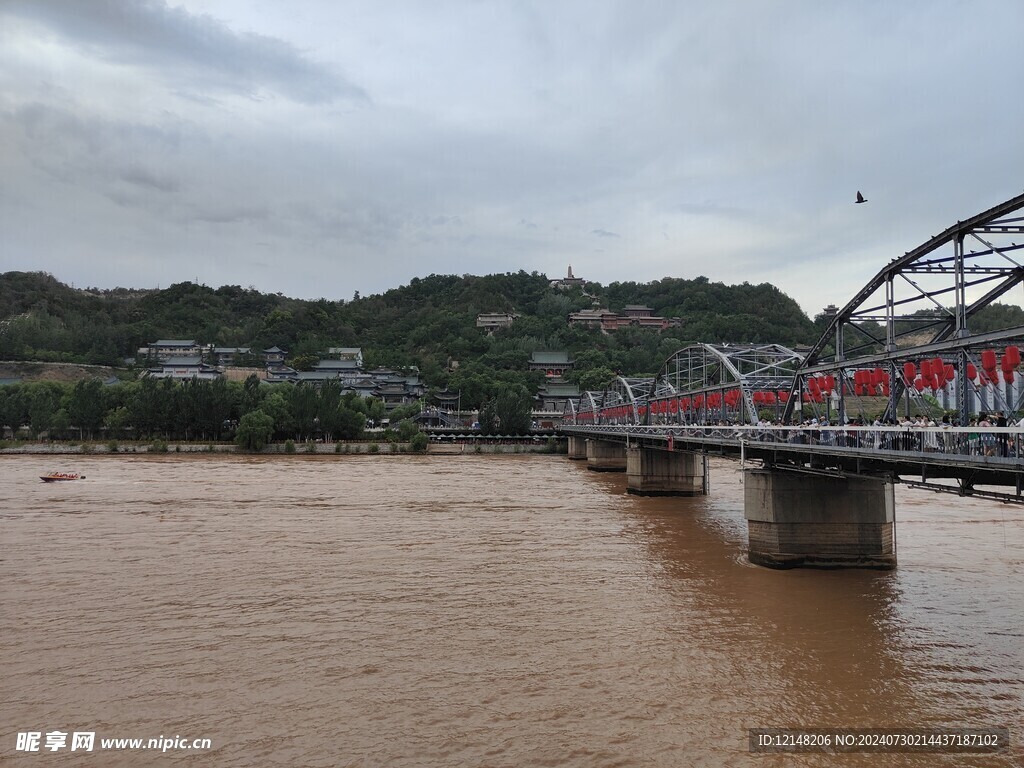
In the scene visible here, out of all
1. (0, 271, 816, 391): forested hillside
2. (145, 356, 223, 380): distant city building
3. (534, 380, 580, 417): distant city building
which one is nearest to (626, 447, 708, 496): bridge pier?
(0, 271, 816, 391): forested hillside

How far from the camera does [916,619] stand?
17.1 m

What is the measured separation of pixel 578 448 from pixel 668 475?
41.2 m

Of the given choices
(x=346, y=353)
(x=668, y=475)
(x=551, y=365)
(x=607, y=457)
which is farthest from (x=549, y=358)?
(x=668, y=475)

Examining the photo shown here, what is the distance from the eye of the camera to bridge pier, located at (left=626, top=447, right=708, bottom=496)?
147 ft

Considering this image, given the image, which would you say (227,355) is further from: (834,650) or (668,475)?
(834,650)

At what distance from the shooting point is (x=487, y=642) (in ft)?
51.2

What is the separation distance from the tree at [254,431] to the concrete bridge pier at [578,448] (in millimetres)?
35447

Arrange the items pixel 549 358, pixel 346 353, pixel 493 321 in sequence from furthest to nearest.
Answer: pixel 493 321, pixel 346 353, pixel 549 358

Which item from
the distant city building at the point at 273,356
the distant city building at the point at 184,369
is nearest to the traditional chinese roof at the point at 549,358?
the distant city building at the point at 273,356

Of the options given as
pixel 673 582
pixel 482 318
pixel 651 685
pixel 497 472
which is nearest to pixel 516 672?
pixel 651 685

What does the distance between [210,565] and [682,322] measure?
158 metres

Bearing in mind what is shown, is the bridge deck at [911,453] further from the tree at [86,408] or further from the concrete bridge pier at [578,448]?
the tree at [86,408]

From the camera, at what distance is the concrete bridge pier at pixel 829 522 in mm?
21391

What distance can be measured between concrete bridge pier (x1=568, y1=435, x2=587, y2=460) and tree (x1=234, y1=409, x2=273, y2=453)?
35447 mm
